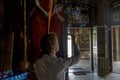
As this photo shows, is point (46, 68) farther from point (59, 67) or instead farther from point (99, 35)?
point (99, 35)

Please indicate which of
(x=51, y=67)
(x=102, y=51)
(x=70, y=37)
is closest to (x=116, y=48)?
(x=102, y=51)

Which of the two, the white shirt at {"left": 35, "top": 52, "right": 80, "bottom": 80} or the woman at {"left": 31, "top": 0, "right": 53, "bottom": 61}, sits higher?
the woman at {"left": 31, "top": 0, "right": 53, "bottom": 61}

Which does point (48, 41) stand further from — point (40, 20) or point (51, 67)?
point (40, 20)

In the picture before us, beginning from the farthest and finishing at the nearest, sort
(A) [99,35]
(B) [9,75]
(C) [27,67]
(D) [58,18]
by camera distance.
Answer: (A) [99,35] → (D) [58,18] → (C) [27,67] → (B) [9,75]

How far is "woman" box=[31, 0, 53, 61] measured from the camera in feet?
15.5

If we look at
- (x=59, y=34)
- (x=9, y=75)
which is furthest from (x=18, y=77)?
(x=59, y=34)

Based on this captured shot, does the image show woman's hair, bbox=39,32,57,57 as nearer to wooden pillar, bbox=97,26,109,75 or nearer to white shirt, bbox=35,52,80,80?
white shirt, bbox=35,52,80,80

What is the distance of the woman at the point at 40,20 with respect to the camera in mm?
4711

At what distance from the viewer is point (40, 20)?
4785 millimetres

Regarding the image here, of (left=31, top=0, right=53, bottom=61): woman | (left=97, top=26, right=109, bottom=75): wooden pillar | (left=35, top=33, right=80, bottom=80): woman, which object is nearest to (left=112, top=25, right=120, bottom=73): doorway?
(left=97, top=26, right=109, bottom=75): wooden pillar

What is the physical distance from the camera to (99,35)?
11.3 m

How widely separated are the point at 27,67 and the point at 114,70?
784 cm

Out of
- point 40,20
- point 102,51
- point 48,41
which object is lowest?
point 102,51

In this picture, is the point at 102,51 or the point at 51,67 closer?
the point at 51,67
